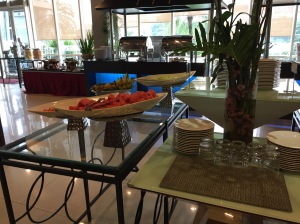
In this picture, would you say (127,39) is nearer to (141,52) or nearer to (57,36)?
(141,52)

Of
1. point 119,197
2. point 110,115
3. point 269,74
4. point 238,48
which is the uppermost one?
point 238,48

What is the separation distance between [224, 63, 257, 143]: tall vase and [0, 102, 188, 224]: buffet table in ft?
1.26

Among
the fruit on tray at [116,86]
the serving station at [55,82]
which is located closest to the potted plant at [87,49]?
the serving station at [55,82]

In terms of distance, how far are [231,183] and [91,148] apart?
0.63 m

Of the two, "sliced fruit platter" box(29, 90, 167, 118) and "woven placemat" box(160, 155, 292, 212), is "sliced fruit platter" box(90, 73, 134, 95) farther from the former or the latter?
"woven placemat" box(160, 155, 292, 212)

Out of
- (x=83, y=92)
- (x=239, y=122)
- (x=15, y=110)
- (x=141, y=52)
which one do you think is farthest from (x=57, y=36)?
(x=239, y=122)

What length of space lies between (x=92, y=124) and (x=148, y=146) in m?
0.38

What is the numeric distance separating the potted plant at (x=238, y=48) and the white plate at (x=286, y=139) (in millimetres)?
120

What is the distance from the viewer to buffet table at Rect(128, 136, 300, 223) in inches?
26.9

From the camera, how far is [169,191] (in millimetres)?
792

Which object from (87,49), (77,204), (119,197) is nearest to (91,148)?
(119,197)

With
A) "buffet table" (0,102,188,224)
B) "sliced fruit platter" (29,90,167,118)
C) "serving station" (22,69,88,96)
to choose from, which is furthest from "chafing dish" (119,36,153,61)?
"sliced fruit platter" (29,90,167,118)

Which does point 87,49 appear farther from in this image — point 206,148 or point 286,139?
point 286,139

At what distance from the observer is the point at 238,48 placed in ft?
2.66
